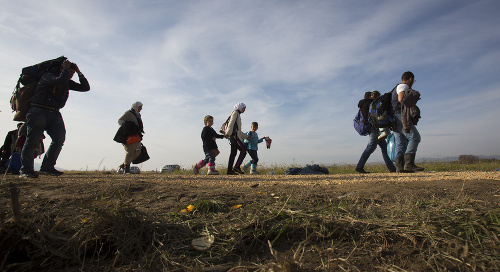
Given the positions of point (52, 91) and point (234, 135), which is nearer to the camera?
point (52, 91)

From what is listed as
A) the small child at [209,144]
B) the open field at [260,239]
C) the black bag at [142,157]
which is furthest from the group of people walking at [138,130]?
the open field at [260,239]

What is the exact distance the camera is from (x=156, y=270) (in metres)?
1.58

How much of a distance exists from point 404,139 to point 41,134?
7092 millimetres

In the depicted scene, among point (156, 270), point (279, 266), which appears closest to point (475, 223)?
point (279, 266)

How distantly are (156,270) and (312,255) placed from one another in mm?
807

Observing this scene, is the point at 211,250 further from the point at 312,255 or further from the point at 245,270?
the point at 312,255

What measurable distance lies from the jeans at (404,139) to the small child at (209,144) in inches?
178

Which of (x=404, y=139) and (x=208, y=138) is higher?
(x=208, y=138)

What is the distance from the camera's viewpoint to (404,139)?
22.1 feet

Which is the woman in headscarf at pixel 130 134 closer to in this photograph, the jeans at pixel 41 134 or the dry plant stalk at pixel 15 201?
the jeans at pixel 41 134

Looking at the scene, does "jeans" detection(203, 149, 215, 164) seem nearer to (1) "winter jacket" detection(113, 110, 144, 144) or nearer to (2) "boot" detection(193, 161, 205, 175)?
(2) "boot" detection(193, 161, 205, 175)

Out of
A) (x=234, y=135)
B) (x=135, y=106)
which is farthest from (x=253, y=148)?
(x=135, y=106)

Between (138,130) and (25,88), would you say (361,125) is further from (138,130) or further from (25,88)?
(25,88)

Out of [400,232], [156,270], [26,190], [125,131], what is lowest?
[156,270]
